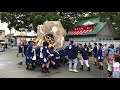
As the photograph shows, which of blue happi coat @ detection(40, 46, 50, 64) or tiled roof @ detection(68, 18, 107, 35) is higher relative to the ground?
tiled roof @ detection(68, 18, 107, 35)

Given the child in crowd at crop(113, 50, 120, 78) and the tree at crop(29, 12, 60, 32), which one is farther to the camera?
the tree at crop(29, 12, 60, 32)

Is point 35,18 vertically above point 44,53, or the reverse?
point 35,18

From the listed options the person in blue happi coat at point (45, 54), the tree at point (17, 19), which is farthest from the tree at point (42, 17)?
the person in blue happi coat at point (45, 54)

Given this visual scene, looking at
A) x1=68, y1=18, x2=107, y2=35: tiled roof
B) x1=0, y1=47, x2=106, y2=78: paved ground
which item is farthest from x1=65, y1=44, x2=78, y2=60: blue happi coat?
x1=68, y1=18, x2=107, y2=35: tiled roof

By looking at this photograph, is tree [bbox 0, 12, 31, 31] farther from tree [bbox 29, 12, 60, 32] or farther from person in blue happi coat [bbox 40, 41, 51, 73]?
person in blue happi coat [bbox 40, 41, 51, 73]

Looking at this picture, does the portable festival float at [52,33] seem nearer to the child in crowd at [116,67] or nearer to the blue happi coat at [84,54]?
the blue happi coat at [84,54]

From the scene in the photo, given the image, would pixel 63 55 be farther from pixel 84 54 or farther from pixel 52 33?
pixel 52 33

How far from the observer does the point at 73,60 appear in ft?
38.4

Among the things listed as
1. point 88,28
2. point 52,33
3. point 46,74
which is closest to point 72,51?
point 46,74

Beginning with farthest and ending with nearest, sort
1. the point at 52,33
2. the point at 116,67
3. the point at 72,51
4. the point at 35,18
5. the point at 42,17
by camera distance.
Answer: the point at 35,18, the point at 42,17, the point at 52,33, the point at 72,51, the point at 116,67

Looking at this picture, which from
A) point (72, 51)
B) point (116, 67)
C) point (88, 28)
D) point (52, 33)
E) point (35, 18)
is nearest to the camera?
point (116, 67)
